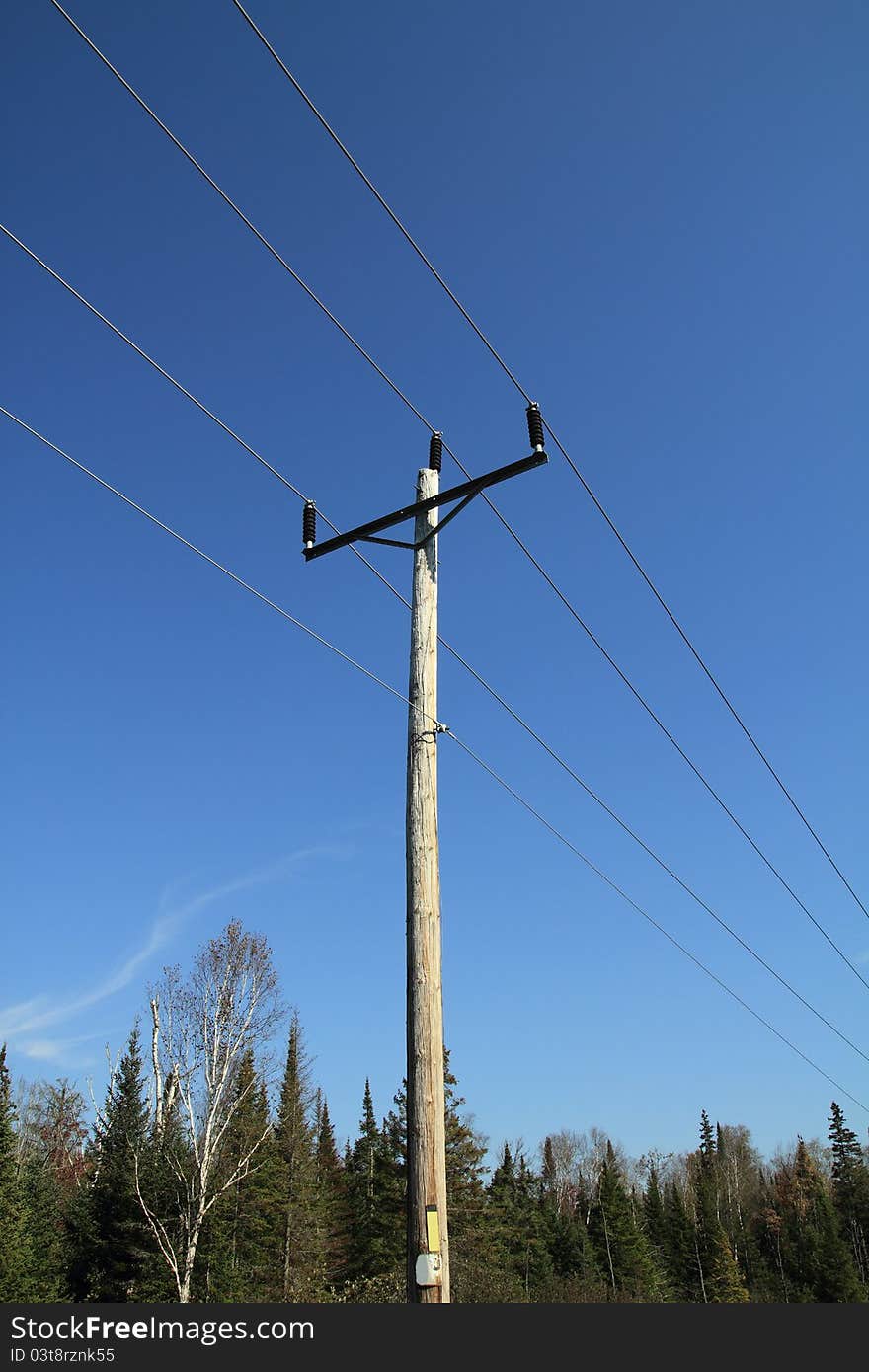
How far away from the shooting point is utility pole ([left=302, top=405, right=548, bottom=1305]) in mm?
6062

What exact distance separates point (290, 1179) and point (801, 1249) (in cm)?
4364

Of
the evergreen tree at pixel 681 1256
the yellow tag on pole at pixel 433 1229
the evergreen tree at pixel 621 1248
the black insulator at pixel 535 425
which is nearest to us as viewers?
the yellow tag on pole at pixel 433 1229

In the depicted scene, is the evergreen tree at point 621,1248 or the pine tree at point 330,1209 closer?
the pine tree at point 330,1209

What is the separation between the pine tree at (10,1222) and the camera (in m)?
27.5

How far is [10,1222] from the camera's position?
28.7 m

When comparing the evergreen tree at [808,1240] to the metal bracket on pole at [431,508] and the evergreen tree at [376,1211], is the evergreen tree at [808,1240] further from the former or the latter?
the metal bracket on pole at [431,508]

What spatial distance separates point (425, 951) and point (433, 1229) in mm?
1768

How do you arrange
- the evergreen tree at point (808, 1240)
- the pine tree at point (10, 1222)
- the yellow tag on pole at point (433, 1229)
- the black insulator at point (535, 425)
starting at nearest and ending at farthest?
the yellow tag on pole at point (433, 1229)
the black insulator at point (535, 425)
the pine tree at point (10, 1222)
the evergreen tree at point (808, 1240)

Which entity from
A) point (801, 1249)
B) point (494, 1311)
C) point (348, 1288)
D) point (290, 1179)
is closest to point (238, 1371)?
point (494, 1311)

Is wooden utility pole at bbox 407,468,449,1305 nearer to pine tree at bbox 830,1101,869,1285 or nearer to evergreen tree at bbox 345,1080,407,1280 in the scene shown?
evergreen tree at bbox 345,1080,407,1280

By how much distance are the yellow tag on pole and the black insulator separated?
5.83 meters

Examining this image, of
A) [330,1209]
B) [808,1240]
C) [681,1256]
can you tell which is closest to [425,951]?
[330,1209]

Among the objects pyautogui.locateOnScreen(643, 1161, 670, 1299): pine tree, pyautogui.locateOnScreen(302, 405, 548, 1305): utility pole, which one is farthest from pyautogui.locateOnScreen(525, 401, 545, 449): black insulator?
pyautogui.locateOnScreen(643, 1161, 670, 1299): pine tree

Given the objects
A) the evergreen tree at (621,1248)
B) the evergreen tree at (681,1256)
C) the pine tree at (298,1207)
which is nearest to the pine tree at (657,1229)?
the evergreen tree at (681,1256)
